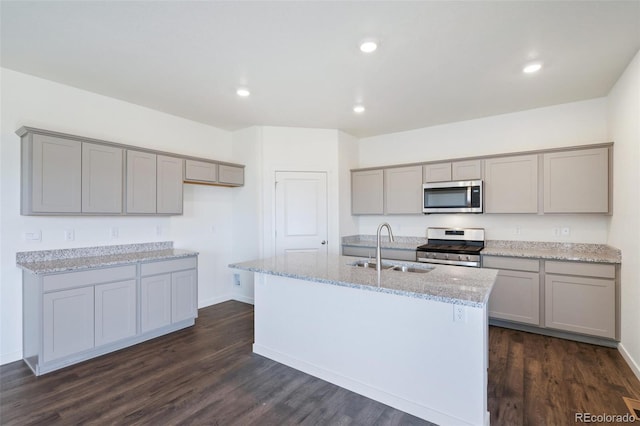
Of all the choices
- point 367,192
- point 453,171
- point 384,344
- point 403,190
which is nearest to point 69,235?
point 384,344

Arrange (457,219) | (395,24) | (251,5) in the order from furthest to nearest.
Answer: (457,219) → (395,24) → (251,5)

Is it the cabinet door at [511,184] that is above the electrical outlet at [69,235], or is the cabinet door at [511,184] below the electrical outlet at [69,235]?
above

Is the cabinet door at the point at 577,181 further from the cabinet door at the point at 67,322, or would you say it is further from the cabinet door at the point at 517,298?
the cabinet door at the point at 67,322

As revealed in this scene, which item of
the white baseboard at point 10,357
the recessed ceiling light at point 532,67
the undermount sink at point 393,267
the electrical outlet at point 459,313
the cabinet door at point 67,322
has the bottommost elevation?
the white baseboard at point 10,357

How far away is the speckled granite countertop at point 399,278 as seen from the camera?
1.83 meters

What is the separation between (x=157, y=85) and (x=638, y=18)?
13.4ft

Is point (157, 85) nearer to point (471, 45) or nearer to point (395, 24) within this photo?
point (395, 24)

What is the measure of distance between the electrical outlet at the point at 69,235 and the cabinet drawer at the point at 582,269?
5.18 metres

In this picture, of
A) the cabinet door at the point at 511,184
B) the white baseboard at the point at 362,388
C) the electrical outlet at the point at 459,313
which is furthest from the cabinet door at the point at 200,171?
the cabinet door at the point at 511,184

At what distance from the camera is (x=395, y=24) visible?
215 centimetres

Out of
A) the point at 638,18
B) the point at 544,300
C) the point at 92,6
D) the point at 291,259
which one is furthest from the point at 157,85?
the point at 544,300

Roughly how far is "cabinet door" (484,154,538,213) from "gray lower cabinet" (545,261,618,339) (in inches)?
31.5

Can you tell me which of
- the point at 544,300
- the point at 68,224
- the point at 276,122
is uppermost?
the point at 276,122

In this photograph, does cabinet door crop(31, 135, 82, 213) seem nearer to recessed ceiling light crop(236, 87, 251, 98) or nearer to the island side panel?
recessed ceiling light crop(236, 87, 251, 98)
